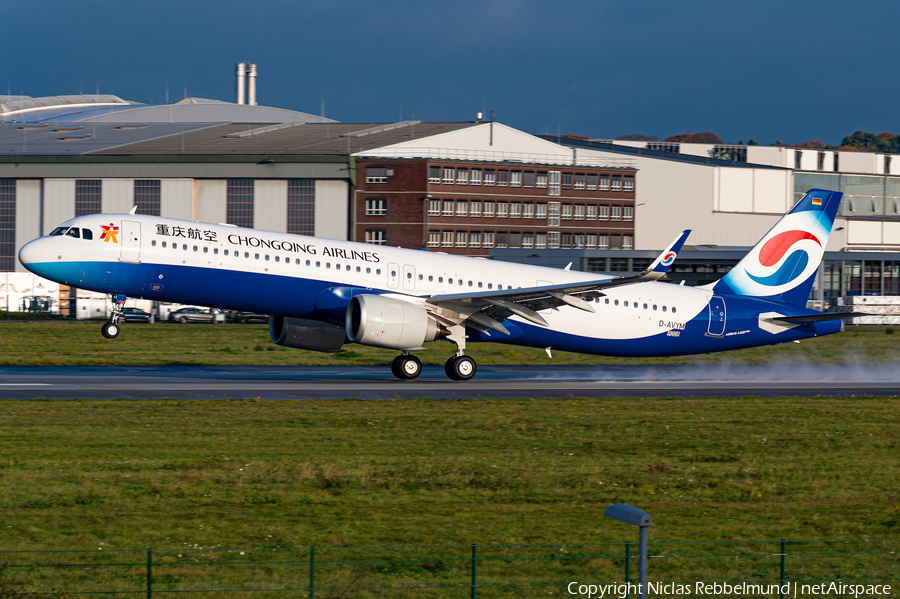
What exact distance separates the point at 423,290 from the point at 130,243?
10255mm

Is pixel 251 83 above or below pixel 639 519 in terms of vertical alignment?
above

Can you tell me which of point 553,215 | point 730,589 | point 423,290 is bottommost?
point 730,589

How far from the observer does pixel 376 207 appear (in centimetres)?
10469

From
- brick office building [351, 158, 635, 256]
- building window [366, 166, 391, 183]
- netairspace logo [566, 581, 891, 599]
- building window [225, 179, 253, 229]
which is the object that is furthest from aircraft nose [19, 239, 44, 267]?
building window [366, 166, 391, 183]

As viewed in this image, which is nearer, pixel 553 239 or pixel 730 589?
pixel 730 589

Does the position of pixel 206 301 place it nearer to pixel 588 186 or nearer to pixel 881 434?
pixel 881 434

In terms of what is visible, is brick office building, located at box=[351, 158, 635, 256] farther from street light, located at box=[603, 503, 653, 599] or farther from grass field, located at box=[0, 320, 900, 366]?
street light, located at box=[603, 503, 653, 599]

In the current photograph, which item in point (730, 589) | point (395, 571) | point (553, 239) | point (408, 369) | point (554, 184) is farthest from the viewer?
point (554, 184)

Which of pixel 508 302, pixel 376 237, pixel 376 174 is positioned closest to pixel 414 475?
pixel 508 302

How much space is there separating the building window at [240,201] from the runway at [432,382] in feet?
183

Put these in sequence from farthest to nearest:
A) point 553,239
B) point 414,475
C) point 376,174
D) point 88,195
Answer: point 553,239 < point 376,174 < point 88,195 < point 414,475

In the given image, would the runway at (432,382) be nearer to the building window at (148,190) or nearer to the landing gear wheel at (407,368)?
the landing gear wheel at (407,368)

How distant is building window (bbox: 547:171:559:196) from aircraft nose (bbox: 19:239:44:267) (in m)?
90.1

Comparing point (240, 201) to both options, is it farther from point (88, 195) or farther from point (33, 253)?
point (33, 253)
